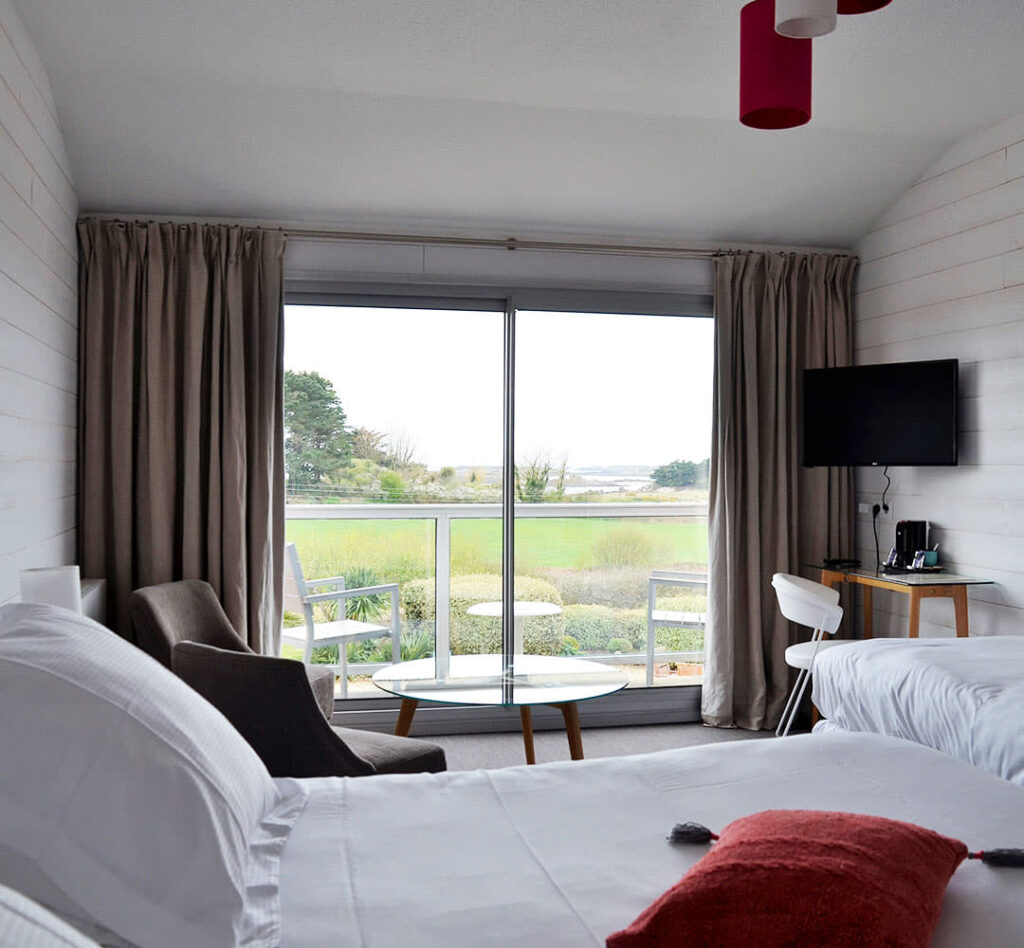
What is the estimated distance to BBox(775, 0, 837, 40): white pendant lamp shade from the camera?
221 cm

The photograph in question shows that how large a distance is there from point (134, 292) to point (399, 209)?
4.05 feet

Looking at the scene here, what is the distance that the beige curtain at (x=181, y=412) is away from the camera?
432cm

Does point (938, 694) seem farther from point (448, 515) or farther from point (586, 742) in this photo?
point (448, 515)

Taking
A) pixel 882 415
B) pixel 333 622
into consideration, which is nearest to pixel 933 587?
pixel 882 415

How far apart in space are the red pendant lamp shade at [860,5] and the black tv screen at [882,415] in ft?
7.04

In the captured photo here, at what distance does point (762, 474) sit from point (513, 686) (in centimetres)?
203

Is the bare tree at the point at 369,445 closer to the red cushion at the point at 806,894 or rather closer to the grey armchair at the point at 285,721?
the grey armchair at the point at 285,721

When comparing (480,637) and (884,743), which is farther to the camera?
(480,637)

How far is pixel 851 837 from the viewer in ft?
4.65

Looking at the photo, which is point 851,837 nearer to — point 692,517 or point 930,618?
point 930,618

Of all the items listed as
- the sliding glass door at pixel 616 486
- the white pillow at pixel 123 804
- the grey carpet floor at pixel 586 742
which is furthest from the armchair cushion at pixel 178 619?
the white pillow at pixel 123 804

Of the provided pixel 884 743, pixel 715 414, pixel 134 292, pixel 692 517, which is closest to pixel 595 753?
pixel 692 517

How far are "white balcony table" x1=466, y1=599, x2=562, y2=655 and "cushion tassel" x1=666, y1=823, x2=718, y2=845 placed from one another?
329cm

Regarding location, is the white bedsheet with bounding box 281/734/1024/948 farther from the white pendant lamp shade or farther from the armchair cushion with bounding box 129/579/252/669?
the armchair cushion with bounding box 129/579/252/669
